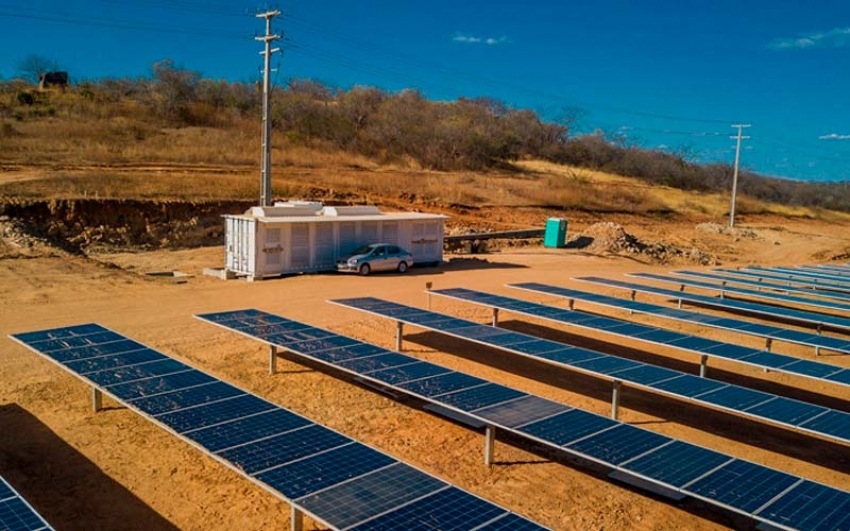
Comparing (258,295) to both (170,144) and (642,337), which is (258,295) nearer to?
(642,337)

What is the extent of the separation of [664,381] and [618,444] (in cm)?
332

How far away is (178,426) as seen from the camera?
8312mm

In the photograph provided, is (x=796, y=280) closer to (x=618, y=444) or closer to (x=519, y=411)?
(x=519, y=411)

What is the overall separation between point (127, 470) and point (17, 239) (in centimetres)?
2151

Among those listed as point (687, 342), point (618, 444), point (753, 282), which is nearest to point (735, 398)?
point (618, 444)

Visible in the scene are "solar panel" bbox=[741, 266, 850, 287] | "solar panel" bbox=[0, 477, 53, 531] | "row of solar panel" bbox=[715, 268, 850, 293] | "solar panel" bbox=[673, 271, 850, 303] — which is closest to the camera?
"solar panel" bbox=[0, 477, 53, 531]

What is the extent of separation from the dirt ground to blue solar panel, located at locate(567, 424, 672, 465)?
877mm

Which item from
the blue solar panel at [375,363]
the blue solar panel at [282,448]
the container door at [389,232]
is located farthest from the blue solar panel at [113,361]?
the container door at [389,232]

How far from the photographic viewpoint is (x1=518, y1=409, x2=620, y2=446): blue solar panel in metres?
8.62

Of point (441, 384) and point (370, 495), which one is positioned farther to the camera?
point (441, 384)

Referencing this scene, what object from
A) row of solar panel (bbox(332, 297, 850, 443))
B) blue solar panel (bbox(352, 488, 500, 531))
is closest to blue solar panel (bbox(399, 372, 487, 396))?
row of solar panel (bbox(332, 297, 850, 443))

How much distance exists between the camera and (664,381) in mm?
11375

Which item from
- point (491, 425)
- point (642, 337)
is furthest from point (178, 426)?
point (642, 337)

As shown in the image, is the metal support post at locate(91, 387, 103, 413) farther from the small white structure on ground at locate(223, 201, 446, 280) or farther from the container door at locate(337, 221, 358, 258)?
the container door at locate(337, 221, 358, 258)
